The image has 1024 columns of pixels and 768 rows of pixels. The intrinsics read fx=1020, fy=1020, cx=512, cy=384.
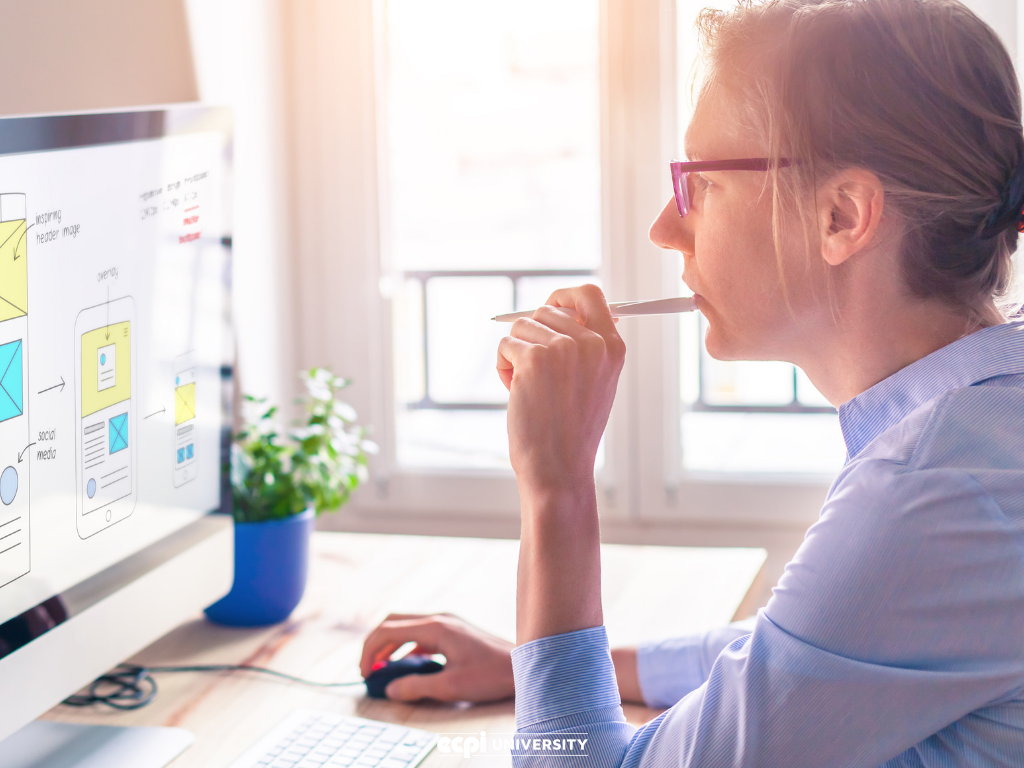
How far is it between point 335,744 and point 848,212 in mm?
661

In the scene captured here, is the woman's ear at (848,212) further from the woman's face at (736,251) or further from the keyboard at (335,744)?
the keyboard at (335,744)

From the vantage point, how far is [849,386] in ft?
2.87

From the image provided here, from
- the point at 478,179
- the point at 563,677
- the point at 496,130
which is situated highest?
the point at 496,130

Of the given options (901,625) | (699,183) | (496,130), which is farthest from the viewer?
(496,130)

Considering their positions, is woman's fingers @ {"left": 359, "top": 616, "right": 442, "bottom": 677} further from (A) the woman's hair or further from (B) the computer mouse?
(A) the woman's hair

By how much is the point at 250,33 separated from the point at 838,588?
6.22 ft

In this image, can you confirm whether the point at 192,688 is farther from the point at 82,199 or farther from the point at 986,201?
the point at 986,201

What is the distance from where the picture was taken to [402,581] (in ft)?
4.78

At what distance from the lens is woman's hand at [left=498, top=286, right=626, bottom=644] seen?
829 mm

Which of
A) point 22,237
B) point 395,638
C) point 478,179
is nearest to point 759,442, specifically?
point 478,179

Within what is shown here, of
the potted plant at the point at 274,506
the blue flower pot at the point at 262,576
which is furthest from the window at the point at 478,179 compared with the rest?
the blue flower pot at the point at 262,576

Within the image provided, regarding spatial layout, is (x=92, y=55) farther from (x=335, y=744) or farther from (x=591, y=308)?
(x=335, y=744)

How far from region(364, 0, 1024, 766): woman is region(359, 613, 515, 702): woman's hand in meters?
0.27

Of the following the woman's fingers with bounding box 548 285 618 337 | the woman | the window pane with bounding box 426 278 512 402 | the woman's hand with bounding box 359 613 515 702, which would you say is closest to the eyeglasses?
the woman
